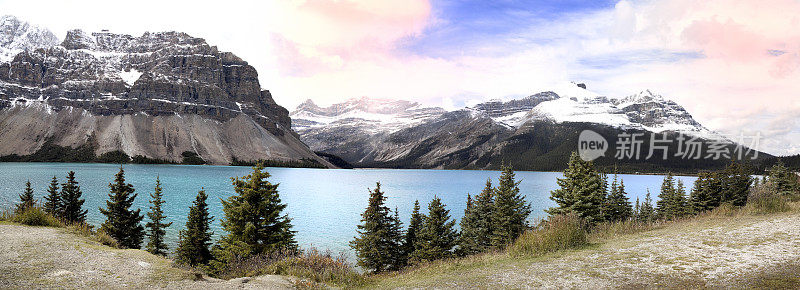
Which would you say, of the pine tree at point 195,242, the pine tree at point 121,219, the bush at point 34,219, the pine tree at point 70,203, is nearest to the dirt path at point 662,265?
the bush at point 34,219

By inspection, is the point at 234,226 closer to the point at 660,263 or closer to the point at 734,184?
the point at 660,263

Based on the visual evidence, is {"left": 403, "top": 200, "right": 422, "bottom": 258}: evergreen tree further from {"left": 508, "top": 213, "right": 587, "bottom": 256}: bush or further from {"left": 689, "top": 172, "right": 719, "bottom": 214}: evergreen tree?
{"left": 689, "top": 172, "right": 719, "bottom": 214}: evergreen tree

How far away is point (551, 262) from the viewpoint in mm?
11594

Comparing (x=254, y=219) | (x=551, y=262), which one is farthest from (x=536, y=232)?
(x=254, y=219)

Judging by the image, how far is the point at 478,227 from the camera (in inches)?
1486

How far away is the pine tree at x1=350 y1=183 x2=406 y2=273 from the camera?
3278cm

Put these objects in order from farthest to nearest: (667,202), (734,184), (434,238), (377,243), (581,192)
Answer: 1. (667,202)
2. (734,184)
3. (434,238)
4. (377,243)
5. (581,192)

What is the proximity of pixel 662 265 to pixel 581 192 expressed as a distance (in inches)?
827

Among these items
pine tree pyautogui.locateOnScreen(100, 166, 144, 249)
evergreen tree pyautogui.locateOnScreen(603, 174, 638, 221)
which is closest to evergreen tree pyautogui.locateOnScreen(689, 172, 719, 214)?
evergreen tree pyautogui.locateOnScreen(603, 174, 638, 221)

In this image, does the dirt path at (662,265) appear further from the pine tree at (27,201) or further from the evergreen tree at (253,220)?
the pine tree at (27,201)

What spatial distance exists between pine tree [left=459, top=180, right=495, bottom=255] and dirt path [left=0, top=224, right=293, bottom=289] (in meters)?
27.5

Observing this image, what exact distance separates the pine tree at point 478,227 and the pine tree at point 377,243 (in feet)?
18.3

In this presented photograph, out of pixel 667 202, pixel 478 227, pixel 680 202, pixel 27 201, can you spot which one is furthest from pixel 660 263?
pixel 667 202

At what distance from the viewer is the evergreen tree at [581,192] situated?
2920 centimetres
